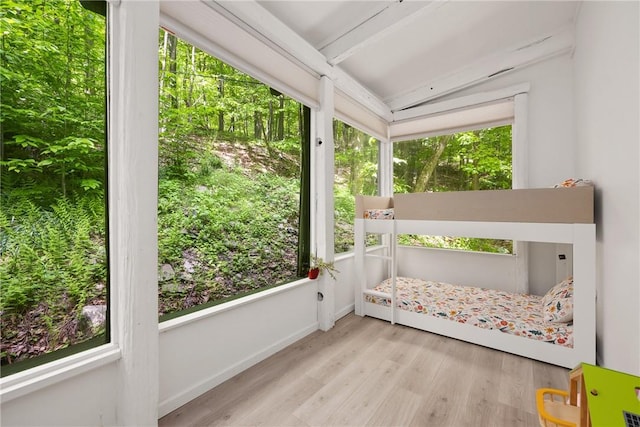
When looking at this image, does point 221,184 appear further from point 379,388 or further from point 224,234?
point 379,388

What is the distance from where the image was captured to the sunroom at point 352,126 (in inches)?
47.3

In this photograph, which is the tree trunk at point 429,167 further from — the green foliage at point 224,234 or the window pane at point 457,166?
the green foliage at point 224,234

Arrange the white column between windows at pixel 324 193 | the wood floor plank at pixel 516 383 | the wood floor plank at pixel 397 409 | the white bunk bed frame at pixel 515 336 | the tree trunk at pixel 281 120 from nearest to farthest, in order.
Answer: the wood floor plank at pixel 397 409 < the wood floor plank at pixel 516 383 < the white bunk bed frame at pixel 515 336 < the tree trunk at pixel 281 120 < the white column between windows at pixel 324 193

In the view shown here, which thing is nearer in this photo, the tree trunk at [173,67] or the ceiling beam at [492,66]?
the tree trunk at [173,67]

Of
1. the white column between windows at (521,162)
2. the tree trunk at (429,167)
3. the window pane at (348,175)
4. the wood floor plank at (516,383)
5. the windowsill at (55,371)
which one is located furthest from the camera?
the tree trunk at (429,167)

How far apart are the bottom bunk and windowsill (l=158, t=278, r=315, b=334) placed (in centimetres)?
104

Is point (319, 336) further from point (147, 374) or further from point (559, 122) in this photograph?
point (559, 122)

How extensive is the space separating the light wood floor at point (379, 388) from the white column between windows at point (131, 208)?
0.99ft

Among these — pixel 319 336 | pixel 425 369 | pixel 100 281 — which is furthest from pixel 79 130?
pixel 425 369

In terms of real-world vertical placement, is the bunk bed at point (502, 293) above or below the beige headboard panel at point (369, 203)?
below

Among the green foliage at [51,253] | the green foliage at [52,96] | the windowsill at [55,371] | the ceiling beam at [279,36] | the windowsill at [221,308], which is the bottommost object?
the windowsill at [55,371]

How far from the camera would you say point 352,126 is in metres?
2.97

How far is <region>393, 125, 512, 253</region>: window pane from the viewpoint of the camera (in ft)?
9.77

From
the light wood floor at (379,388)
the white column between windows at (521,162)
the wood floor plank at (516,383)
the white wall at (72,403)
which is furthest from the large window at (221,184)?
the white column between windows at (521,162)
